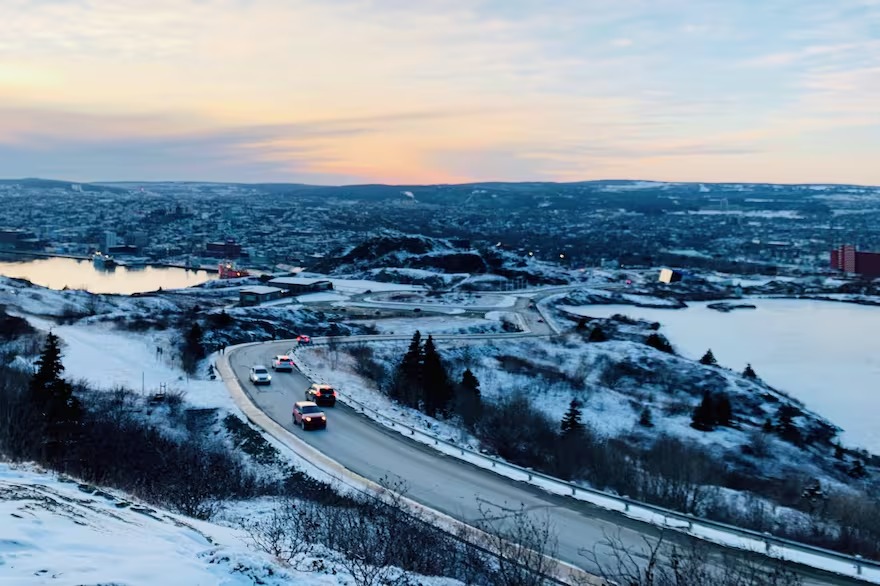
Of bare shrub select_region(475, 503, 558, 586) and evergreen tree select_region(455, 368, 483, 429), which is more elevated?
bare shrub select_region(475, 503, 558, 586)

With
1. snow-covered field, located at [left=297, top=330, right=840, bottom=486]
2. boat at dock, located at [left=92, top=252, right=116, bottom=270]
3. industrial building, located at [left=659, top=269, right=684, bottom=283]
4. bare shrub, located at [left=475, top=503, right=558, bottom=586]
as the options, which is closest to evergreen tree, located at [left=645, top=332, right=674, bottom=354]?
snow-covered field, located at [left=297, top=330, right=840, bottom=486]

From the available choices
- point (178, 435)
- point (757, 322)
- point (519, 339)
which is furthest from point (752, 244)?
point (178, 435)

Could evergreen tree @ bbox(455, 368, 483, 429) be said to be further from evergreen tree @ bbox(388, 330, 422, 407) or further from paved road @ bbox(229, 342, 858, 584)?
paved road @ bbox(229, 342, 858, 584)

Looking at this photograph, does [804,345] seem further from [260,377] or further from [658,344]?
[260,377]

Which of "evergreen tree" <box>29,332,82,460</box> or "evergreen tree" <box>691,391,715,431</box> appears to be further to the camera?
"evergreen tree" <box>691,391,715,431</box>

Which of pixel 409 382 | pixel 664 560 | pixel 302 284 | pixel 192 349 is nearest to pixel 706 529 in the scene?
pixel 664 560

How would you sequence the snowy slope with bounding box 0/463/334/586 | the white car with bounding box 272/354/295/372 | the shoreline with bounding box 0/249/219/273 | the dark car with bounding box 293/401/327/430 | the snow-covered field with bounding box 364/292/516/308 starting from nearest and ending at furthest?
the snowy slope with bounding box 0/463/334/586
the dark car with bounding box 293/401/327/430
the white car with bounding box 272/354/295/372
the snow-covered field with bounding box 364/292/516/308
the shoreline with bounding box 0/249/219/273

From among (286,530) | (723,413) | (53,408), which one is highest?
(53,408)

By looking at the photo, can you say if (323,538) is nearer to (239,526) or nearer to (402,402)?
(239,526)
